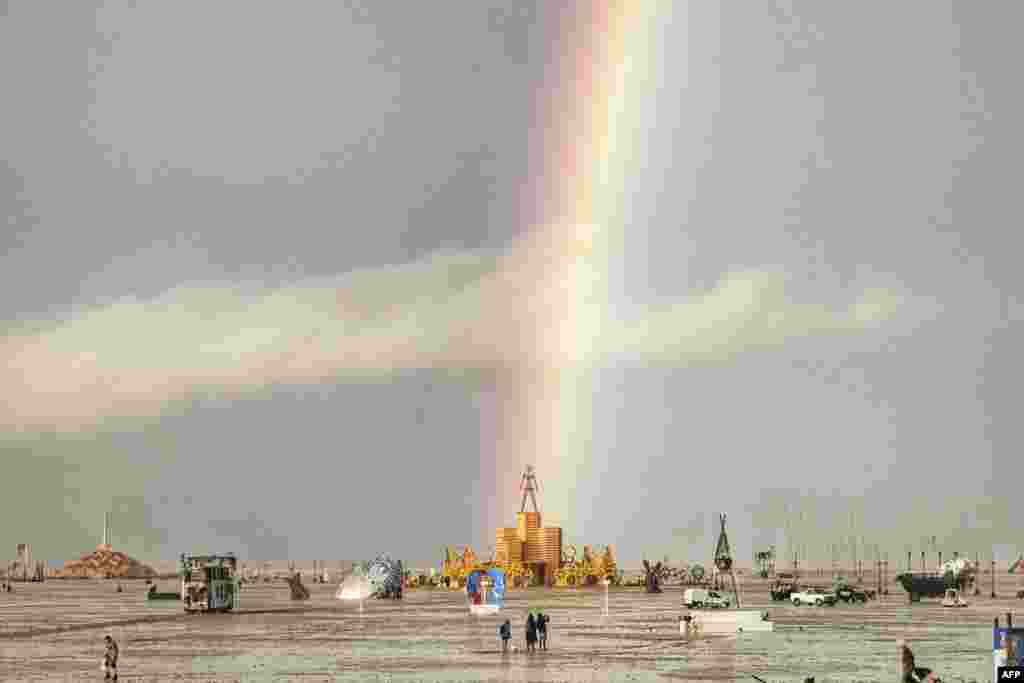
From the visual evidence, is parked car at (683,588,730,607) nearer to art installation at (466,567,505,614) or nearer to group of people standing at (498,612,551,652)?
art installation at (466,567,505,614)

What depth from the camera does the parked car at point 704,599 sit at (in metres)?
159

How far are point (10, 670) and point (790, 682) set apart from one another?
3880 cm

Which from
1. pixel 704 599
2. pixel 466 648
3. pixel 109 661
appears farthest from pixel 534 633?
pixel 704 599

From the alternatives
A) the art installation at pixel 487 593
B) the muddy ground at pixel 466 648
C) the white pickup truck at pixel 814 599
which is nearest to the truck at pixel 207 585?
the muddy ground at pixel 466 648

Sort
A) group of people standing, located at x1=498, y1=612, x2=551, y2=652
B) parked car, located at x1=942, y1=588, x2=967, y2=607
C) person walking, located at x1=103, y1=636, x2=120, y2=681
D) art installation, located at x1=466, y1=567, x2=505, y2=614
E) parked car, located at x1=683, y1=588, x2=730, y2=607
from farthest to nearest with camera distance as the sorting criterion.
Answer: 1. parked car, located at x1=942, y1=588, x2=967, y2=607
2. parked car, located at x1=683, y1=588, x2=730, y2=607
3. art installation, located at x1=466, y1=567, x2=505, y2=614
4. group of people standing, located at x1=498, y1=612, x2=551, y2=652
5. person walking, located at x1=103, y1=636, x2=120, y2=681

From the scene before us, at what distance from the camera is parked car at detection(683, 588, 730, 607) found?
159 meters

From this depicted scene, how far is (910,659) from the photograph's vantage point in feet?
193

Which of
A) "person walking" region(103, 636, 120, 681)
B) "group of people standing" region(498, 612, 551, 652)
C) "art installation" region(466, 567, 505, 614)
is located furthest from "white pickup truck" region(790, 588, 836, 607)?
"person walking" region(103, 636, 120, 681)

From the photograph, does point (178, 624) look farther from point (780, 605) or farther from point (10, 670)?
point (780, 605)

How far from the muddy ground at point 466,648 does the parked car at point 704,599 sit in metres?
4.11

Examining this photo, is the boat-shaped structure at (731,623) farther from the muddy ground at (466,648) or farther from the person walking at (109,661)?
the person walking at (109,661)

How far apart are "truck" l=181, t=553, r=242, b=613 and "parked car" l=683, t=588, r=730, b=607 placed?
158 feet

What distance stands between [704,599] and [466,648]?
67.5m

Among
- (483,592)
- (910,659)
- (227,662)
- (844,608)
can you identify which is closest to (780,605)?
(844,608)
